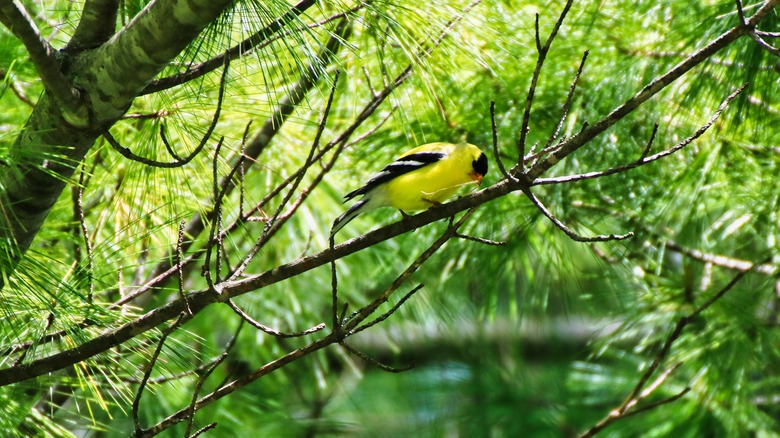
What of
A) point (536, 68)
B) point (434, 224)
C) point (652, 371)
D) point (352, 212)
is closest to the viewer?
point (536, 68)

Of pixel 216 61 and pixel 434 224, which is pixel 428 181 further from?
pixel 216 61

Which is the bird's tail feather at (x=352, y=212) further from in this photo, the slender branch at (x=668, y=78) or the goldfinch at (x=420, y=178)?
the slender branch at (x=668, y=78)

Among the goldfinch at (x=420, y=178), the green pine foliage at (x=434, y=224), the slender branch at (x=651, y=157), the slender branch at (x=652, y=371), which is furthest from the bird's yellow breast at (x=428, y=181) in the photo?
the slender branch at (x=651, y=157)

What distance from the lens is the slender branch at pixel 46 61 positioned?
817 mm

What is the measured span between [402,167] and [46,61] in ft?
2.28

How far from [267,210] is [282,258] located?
284mm

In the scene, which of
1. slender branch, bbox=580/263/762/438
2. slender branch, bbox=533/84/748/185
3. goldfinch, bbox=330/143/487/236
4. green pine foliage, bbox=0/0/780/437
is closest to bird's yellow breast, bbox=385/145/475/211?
goldfinch, bbox=330/143/487/236

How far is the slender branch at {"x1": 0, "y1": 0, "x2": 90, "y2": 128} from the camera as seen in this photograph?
817 millimetres

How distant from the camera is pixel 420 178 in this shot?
144 centimetres

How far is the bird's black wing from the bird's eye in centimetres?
5

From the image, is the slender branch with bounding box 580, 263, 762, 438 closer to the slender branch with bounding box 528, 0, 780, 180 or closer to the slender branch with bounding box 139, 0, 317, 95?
the slender branch with bounding box 528, 0, 780, 180

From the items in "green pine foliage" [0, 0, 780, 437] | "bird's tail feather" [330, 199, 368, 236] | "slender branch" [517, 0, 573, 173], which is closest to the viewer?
"slender branch" [517, 0, 573, 173]

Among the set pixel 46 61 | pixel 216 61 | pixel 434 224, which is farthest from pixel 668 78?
pixel 434 224

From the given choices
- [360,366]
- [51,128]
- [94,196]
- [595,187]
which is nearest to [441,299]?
[595,187]
